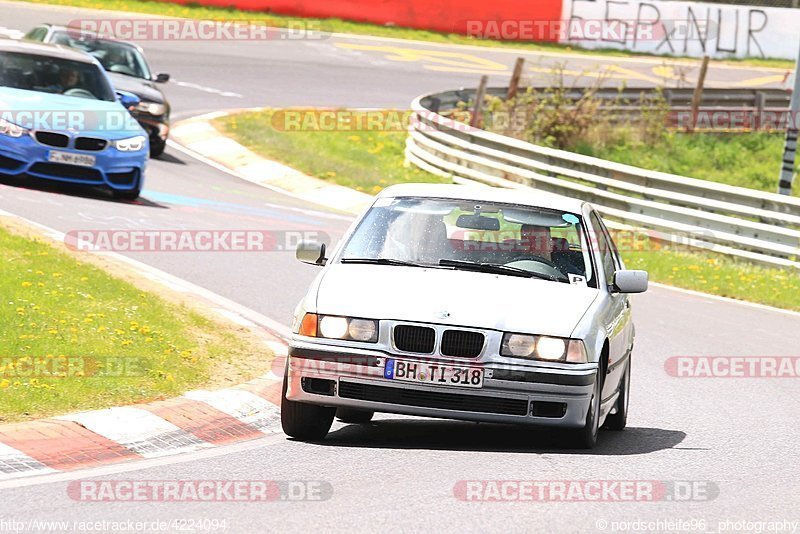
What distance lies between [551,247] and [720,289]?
403 inches

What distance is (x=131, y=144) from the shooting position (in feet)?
62.6

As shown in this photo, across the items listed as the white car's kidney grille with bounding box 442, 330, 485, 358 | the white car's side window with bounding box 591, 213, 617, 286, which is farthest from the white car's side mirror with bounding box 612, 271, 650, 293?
the white car's kidney grille with bounding box 442, 330, 485, 358

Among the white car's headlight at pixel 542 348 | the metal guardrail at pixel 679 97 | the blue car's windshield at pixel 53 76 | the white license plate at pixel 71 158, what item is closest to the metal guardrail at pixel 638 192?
the metal guardrail at pixel 679 97

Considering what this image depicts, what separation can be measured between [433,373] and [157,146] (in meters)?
17.7

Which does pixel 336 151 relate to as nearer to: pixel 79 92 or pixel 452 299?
pixel 79 92

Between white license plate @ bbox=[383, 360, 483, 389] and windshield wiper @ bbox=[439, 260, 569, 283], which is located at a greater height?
windshield wiper @ bbox=[439, 260, 569, 283]

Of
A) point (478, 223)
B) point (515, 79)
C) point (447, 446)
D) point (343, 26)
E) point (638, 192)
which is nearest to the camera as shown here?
point (447, 446)

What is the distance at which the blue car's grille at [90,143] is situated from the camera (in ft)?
61.1

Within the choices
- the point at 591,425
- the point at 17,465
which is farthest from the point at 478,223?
the point at 17,465

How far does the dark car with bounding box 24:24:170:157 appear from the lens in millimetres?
24172

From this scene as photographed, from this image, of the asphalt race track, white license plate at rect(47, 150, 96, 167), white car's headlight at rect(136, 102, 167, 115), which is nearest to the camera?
the asphalt race track

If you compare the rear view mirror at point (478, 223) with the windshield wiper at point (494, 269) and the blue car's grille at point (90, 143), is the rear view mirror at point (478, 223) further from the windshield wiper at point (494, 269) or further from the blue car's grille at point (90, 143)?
the blue car's grille at point (90, 143)

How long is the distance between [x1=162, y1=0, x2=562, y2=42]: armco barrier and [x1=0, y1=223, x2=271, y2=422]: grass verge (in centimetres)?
2895

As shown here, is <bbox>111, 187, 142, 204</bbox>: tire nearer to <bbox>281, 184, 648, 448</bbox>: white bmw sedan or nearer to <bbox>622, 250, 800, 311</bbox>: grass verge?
<bbox>622, 250, 800, 311</bbox>: grass verge
